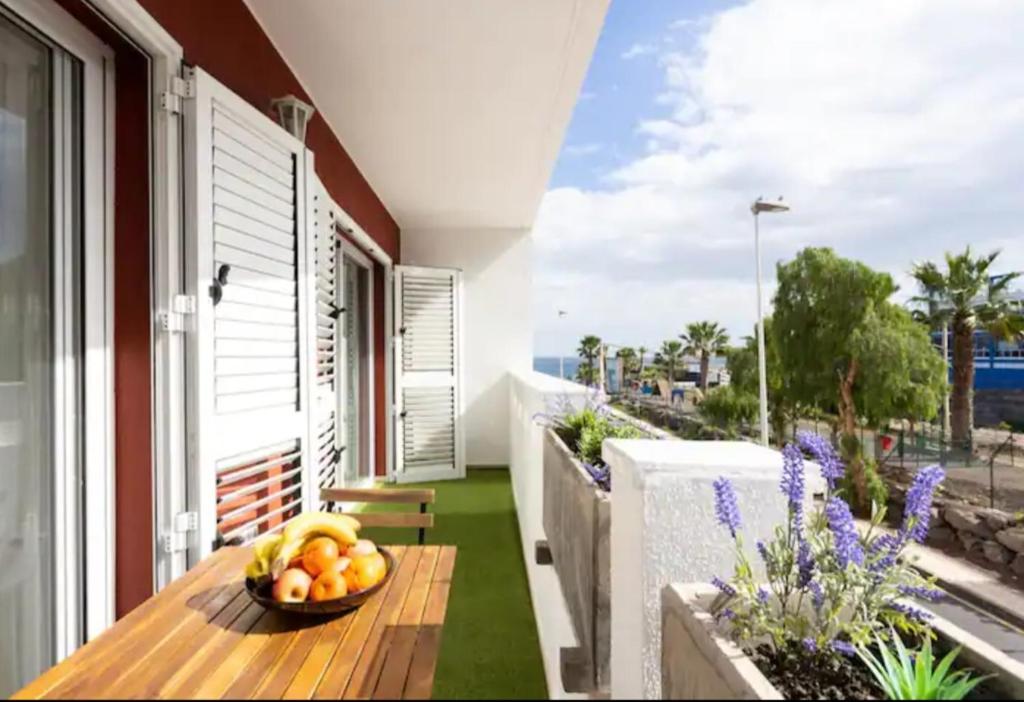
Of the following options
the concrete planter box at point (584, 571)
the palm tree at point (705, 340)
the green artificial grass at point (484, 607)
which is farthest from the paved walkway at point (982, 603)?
the palm tree at point (705, 340)

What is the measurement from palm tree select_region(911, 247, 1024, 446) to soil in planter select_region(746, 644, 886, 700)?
67.5ft

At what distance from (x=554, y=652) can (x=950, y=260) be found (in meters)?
20.9

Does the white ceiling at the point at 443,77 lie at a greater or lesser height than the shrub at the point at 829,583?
greater

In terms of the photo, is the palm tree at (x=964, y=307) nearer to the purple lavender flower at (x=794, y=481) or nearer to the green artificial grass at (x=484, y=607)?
the green artificial grass at (x=484, y=607)

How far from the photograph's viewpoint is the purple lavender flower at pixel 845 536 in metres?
0.75

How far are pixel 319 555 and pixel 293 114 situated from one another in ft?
6.48

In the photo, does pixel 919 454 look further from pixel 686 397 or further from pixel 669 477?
pixel 669 477

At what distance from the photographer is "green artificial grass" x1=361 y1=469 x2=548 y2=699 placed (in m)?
2.21

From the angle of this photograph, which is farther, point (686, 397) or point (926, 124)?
point (686, 397)

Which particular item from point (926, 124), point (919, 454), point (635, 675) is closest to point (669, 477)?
point (635, 675)

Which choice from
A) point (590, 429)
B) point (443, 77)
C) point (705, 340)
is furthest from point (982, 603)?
point (705, 340)

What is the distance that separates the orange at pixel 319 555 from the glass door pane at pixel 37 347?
2.75 ft

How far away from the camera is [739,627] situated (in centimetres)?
73

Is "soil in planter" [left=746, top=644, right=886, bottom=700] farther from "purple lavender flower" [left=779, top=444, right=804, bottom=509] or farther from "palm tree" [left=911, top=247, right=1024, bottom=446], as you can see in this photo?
"palm tree" [left=911, top=247, right=1024, bottom=446]
